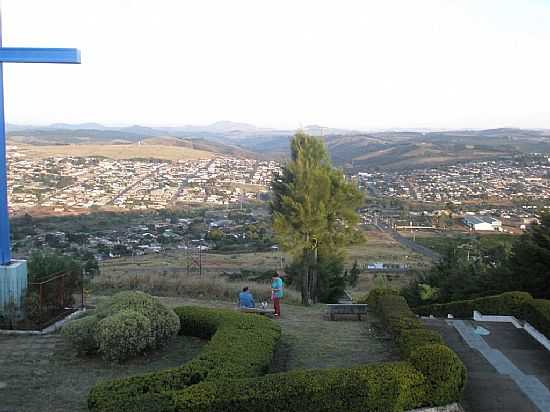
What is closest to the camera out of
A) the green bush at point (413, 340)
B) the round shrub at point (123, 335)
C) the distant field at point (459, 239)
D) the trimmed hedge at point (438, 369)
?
the trimmed hedge at point (438, 369)

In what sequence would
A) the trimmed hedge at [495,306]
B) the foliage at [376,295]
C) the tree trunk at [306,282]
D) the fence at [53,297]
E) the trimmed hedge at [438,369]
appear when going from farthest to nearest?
the tree trunk at [306,282]
the foliage at [376,295]
the trimmed hedge at [495,306]
the fence at [53,297]
the trimmed hedge at [438,369]

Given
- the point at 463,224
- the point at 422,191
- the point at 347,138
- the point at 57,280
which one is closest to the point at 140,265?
the point at 57,280

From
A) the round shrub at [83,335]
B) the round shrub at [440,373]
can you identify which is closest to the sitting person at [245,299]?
the round shrub at [83,335]

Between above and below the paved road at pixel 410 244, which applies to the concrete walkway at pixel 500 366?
above

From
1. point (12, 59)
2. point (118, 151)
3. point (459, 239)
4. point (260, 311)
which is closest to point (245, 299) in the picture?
point (260, 311)

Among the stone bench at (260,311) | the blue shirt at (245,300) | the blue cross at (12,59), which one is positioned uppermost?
the blue cross at (12,59)

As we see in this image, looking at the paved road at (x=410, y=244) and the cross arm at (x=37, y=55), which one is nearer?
the cross arm at (x=37, y=55)

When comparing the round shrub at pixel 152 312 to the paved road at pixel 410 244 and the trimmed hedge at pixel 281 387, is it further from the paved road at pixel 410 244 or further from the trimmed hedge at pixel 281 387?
the paved road at pixel 410 244
